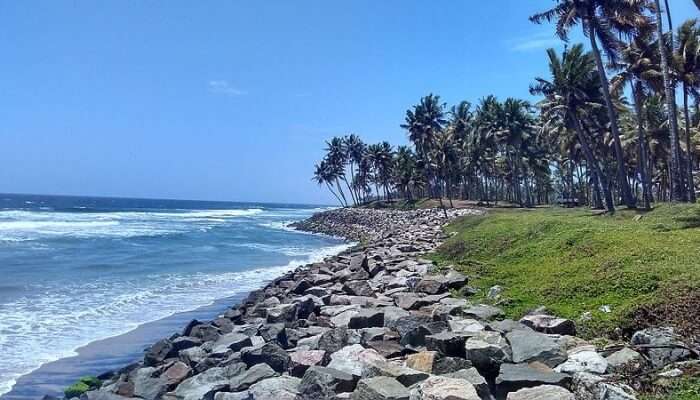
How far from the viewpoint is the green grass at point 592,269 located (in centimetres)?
794

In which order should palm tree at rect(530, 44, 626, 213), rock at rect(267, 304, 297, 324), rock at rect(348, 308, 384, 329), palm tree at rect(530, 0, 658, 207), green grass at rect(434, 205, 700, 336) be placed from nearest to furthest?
green grass at rect(434, 205, 700, 336)
rock at rect(348, 308, 384, 329)
rock at rect(267, 304, 297, 324)
palm tree at rect(530, 0, 658, 207)
palm tree at rect(530, 44, 626, 213)

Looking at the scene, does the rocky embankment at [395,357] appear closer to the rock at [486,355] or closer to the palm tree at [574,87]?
the rock at [486,355]

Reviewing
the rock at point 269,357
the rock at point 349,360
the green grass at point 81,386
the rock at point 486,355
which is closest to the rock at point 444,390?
the rock at point 486,355

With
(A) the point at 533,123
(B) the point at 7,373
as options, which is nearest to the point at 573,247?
(B) the point at 7,373

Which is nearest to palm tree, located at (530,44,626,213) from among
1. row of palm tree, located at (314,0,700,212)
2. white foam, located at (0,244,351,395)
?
row of palm tree, located at (314,0,700,212)

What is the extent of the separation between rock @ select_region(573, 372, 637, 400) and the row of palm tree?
871 inches

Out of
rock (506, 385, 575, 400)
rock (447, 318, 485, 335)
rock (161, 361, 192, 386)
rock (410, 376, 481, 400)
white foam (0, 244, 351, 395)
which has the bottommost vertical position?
white foam (0, 244, 351, 395)

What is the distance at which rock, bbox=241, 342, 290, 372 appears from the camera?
7.28 metres

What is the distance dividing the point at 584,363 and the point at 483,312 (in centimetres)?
299

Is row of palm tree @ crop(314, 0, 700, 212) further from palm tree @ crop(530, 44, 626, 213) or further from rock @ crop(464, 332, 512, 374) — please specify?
rock @ crop(464, 332, 512, 374)

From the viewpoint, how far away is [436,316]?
8594mm

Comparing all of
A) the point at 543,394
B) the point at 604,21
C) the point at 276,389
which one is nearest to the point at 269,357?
the point at 276,389

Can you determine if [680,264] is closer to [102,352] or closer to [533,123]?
[102,352]

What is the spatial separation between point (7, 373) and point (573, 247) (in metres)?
11.5
